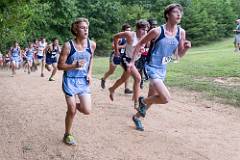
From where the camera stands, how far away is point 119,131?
8555 mm

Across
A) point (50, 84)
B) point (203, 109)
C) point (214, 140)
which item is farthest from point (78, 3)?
point (214, 140)

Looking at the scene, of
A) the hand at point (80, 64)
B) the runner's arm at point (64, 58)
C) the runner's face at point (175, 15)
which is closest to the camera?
the hand at point (80, 64)

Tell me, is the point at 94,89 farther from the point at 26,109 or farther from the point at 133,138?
the point at 133,138

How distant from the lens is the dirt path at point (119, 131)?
7.38 meters

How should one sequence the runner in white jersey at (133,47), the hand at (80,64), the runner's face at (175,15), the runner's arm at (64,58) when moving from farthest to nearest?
the runner in white jersey at (133,47), the runner's face at (175,15), the runner's arm at (64,58), the hand at (80,64)

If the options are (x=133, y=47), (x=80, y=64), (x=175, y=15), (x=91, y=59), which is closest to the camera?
(x=80, y=64)

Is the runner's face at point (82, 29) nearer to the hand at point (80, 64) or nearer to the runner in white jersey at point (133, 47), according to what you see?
the hand at point (80, 64)

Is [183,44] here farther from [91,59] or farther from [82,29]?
[82,29]

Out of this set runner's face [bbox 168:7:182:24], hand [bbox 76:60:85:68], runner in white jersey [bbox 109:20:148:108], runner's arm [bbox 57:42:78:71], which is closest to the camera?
hand [bbox 76:60:85:68]

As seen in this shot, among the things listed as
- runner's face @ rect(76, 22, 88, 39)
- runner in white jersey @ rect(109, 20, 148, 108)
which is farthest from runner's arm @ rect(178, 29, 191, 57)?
runner in white jersey @ rect(109, 20, 148, 108)

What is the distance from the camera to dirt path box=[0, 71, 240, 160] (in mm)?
7375

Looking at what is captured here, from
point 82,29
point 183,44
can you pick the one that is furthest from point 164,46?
point 82,29

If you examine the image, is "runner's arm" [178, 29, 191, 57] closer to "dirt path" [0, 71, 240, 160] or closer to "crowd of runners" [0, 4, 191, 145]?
"crowd of runners" [0, 4, 191, 145]

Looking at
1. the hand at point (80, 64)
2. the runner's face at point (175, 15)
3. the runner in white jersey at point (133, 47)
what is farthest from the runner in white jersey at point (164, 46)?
the runner in white jersey at point (133, 47)
